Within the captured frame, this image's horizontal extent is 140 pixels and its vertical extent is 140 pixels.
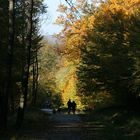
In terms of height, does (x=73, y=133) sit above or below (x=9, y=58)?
below

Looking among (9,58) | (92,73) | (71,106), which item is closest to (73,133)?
(9,58)

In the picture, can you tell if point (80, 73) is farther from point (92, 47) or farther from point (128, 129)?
point (128, 129)

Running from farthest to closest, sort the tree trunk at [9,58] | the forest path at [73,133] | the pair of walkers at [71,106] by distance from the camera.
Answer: the pair of walkers at [71,106]
the tree trunk at [9,58]
the forest path at [73,133]

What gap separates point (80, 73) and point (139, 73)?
48.2 feet

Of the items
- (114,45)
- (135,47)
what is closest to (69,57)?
(114,45)

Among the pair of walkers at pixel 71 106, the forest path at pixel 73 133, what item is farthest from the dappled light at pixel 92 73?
the pair of walkers at pixel 71 106

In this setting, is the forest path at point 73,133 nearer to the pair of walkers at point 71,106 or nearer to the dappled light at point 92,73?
the dappled light at point 92,73

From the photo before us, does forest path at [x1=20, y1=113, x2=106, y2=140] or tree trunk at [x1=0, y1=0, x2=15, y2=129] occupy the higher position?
tree trunk at [x1=0, y1=0, x2=15, y2=129]

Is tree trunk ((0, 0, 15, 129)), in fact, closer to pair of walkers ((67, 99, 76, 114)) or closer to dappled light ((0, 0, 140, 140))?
dappled light ((0, 0, 140, 140))

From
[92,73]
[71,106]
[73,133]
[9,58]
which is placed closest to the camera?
[73,133]

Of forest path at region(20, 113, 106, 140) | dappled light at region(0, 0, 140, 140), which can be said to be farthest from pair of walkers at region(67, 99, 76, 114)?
forest path at region(20, 113, 106, 140)

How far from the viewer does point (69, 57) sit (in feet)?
223

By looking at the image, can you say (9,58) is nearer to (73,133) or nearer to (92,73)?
(73,133)

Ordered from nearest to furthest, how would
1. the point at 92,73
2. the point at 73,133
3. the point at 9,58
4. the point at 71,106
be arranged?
the point at 73,133 < the point at 9,58 < the point at 92,73 < the point at 71,106
